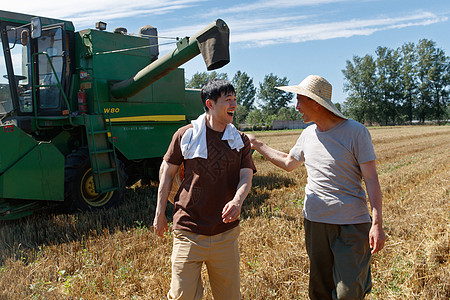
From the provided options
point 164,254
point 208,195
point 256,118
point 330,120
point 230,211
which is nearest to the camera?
point 230,211

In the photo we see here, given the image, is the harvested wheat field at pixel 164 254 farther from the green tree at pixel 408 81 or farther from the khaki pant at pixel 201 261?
the green tree at pixel 408 81

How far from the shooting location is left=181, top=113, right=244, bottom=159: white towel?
2488mm

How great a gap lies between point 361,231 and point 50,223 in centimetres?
438

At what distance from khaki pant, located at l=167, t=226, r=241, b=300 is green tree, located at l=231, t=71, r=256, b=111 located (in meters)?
82.0

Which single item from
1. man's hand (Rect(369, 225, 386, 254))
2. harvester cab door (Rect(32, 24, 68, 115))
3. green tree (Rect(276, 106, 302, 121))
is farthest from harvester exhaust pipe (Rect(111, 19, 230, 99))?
green tree (Rect(276, 106, 302, 121))

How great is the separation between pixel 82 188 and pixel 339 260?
15.5 feet

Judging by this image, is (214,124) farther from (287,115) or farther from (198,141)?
(287,115)

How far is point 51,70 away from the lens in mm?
6363

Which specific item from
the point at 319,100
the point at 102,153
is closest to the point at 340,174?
the point at 319,100

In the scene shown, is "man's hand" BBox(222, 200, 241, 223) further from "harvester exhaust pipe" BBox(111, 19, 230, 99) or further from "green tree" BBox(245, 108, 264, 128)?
"green tree" BBox(245, 108, 264, 128)

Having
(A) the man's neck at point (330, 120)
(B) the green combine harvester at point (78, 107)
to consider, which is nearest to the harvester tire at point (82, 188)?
(B) the green combine harvester at point (78, 107)

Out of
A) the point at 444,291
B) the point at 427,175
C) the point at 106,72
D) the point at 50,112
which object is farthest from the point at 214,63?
the point at 427,175

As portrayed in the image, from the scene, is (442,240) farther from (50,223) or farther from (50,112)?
(50,112)

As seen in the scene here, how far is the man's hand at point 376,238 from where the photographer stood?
8.13 ft
